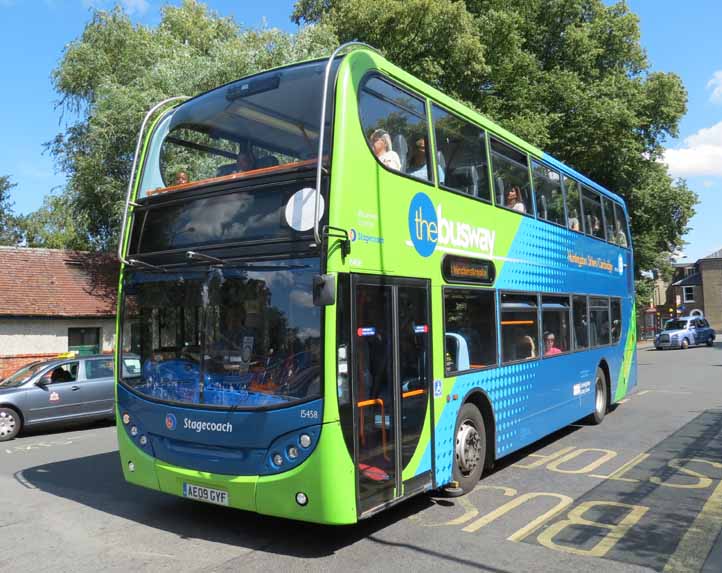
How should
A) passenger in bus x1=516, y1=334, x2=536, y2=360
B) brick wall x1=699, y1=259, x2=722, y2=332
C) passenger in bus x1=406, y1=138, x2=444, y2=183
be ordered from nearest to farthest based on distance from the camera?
passenger in bus x1=406, y1=138, x2=444, y2=183 < passenger in bus x1=516, y1=334, x2=536, y2=360 < brick wall x1=699, y1=259, x2=722, y2=332

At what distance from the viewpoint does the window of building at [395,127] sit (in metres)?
5.79

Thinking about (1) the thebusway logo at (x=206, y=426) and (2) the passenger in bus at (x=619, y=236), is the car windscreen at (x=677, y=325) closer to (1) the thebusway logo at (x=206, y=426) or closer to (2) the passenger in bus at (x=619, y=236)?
(2) the passenger in bus at (x=619, y=236)

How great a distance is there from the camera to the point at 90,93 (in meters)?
25.9

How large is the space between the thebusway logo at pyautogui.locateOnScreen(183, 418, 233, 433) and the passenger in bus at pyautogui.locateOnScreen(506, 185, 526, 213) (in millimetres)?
4846

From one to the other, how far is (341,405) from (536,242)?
5118 millimetres

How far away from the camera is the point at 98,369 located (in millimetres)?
14078

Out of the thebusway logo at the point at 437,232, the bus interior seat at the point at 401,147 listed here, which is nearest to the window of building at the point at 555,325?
the thebusway logo at the point at 437,232

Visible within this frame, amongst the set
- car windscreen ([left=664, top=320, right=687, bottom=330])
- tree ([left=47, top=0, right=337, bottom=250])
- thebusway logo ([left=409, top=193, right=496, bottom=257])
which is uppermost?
tree ([left=47, top=0, right=337, bottom=250])

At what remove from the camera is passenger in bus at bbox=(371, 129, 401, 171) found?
5.80m

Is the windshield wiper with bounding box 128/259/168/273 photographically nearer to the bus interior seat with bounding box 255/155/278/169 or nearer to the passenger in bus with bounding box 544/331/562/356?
the bus interior seat with bounding box 255/155/278/169

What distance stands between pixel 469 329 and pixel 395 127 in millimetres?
2431

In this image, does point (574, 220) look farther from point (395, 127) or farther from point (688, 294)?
point (688, 294)

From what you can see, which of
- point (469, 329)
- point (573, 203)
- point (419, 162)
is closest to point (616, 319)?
point (573, 203)

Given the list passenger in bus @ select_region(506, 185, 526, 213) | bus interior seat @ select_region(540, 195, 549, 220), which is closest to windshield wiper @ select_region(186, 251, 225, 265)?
passenger in bus @ select_region(506, 185, 526, 213)
